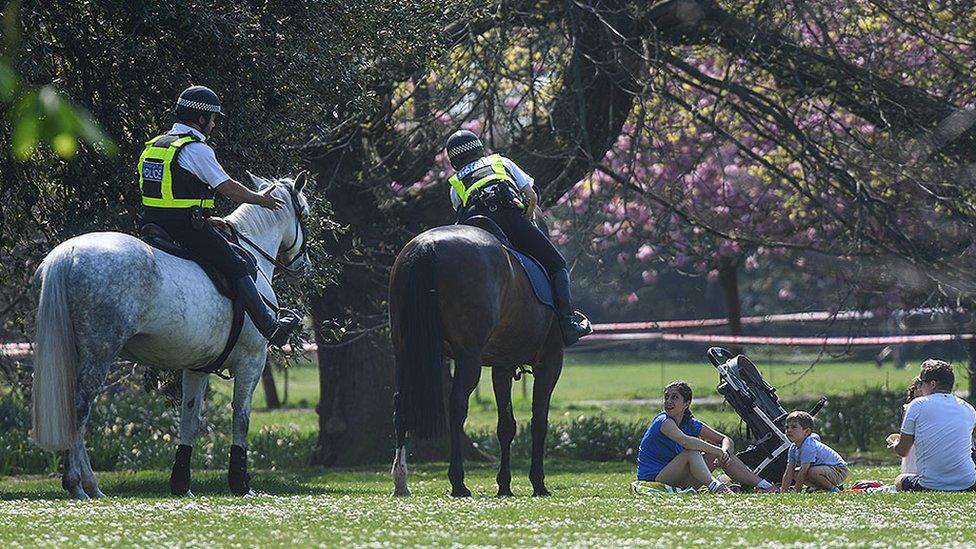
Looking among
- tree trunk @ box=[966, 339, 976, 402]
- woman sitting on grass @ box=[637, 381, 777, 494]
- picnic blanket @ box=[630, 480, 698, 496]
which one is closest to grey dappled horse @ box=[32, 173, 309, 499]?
picnic blanket @ box=[630, 480, 698, 496]

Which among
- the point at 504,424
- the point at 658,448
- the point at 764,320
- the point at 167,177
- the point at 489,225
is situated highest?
the point at 167,177

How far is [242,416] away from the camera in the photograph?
1118 centimetres

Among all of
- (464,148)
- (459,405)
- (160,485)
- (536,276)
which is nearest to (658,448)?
(536,276)

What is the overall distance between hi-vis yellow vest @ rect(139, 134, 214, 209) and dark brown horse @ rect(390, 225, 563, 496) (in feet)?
5.12

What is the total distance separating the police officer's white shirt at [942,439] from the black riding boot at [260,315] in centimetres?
470

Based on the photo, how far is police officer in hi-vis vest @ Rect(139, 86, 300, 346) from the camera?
10258 mm

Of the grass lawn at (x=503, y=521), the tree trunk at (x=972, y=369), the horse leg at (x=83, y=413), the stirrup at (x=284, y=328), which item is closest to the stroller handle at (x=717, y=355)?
the grass lawn at (x=503, y=521)

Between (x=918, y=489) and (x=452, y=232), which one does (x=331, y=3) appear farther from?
(x=918, y=489)

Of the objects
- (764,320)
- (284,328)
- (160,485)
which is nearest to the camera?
(284,328)

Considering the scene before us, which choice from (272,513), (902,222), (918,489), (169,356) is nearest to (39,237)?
(169,356)

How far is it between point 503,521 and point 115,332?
3.13 metres

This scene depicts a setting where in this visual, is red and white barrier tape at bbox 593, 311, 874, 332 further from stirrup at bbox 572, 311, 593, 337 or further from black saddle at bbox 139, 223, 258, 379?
black saddle at bbox 139, 223, 258, 379

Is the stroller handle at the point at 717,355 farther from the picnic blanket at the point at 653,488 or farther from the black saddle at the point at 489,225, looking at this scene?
the black saddle at the point at 489,225

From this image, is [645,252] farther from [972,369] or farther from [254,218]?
[254,218]
